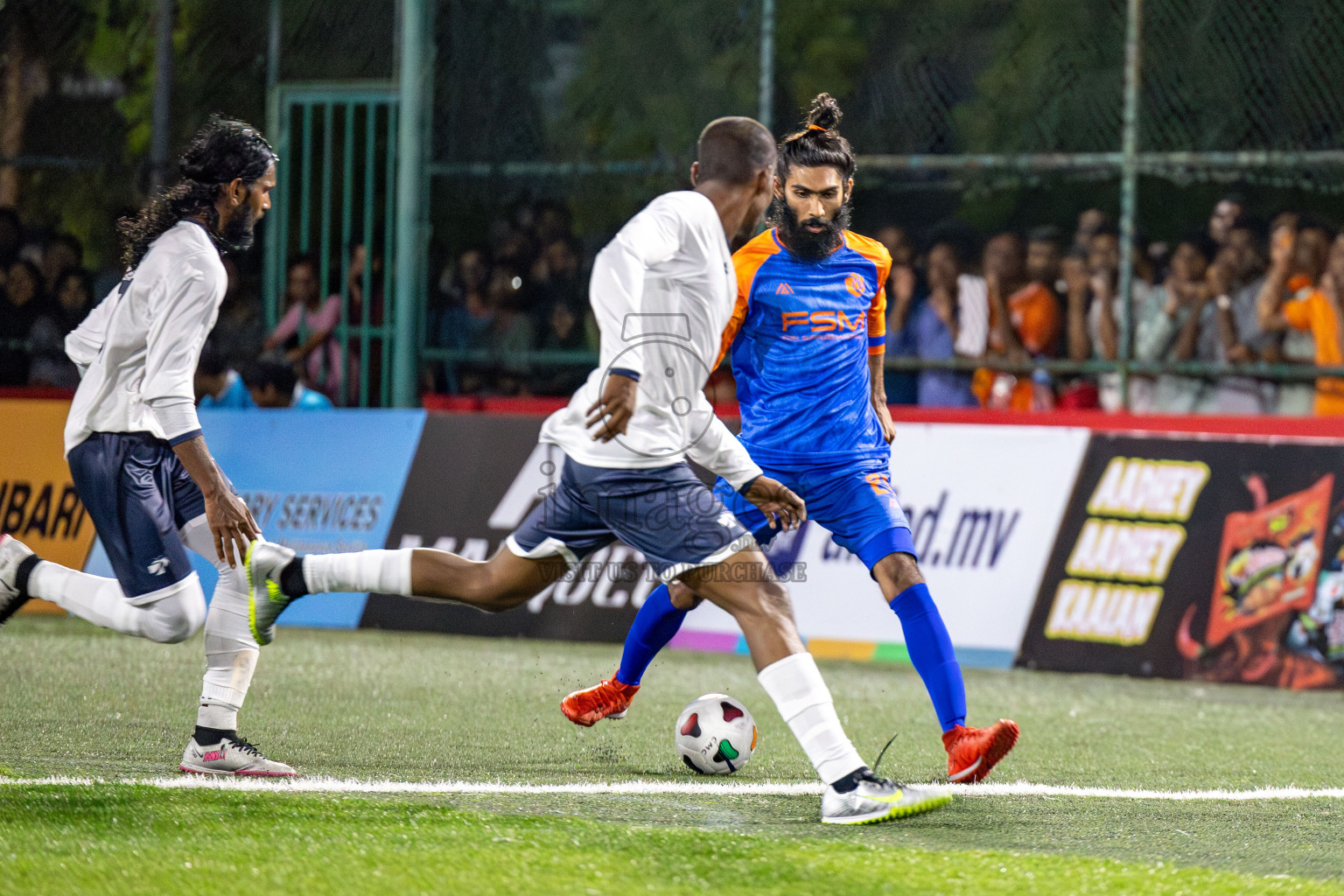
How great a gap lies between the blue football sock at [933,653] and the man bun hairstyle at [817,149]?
146cm

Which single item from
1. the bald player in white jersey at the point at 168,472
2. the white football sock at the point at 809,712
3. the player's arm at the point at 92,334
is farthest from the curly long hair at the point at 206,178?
the white football sock at the point at 809,712

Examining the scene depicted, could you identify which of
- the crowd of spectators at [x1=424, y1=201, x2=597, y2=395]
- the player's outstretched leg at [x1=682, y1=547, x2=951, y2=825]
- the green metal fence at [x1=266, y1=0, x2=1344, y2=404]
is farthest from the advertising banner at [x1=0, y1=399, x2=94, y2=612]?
the player's outstretched leg at [x1=682, y1=547, x2=951, y2=825]

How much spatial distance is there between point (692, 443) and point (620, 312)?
47cm

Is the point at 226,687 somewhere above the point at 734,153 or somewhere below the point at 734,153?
below

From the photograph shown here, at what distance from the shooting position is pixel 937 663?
599cm

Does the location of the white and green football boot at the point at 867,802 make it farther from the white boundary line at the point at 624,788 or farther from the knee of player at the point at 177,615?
the knee of player at the point at 177,615

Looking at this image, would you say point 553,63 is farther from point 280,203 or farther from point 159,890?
point 159,890

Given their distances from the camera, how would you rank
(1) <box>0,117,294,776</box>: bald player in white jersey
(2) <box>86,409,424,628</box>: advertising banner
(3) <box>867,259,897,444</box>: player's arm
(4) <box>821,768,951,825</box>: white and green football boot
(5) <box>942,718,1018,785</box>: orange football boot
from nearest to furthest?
(4) <box>821,768,951,825</box>: white and green football boot → (1) <box>0,117,294,776</box>: bald player in white jersey → (5) <box>942,718,1018,785</box>: orange football boot → (3) <box>867,259,897,444</box>: player's arm → (2) <box>86,409,424,628</box>: advertising banner

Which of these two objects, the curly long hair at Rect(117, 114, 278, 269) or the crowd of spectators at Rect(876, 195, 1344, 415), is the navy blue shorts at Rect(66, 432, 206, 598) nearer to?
the curly long hair at Rect(117, 114, 278, 269)

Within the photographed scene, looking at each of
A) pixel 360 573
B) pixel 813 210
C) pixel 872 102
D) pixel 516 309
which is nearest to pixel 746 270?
pixel 813 210

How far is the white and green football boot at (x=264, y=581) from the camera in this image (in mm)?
5582

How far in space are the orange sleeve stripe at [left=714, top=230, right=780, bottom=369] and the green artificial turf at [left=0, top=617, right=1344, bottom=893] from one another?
60.1 inches

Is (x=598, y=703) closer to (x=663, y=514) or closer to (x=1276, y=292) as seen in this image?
(x=663, y=514)

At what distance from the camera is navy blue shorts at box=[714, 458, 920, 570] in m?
6.14
